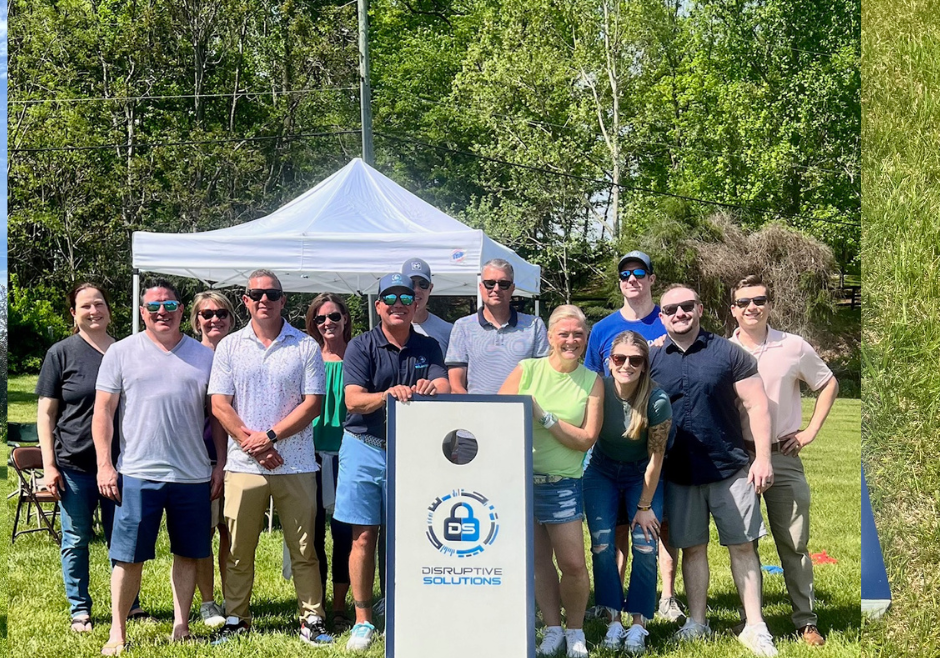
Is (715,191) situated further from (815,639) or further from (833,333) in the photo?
(815,639)

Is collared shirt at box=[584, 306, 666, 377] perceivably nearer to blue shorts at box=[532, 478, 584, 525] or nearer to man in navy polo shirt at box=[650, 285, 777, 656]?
man in navy polo shirt at box=[650, 285, 777, 656]

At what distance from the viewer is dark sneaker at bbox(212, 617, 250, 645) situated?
13.1ft

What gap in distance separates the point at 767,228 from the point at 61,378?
15.1 meters

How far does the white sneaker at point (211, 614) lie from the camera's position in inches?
166

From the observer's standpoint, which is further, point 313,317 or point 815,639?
point 313,317

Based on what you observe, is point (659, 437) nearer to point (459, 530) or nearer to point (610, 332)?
point (610, 332)

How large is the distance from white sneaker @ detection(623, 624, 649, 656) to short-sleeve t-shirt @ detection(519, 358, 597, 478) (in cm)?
71

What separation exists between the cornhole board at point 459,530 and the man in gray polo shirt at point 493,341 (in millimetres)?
470

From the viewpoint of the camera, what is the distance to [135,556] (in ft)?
12.4

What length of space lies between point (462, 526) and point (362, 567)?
24.0 inches

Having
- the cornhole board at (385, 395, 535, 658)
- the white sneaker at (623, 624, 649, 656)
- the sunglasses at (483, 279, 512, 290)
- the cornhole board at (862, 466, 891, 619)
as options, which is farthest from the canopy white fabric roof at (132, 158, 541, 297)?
the cornhole board at (862, 466, 891, 619)

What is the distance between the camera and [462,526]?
352cm

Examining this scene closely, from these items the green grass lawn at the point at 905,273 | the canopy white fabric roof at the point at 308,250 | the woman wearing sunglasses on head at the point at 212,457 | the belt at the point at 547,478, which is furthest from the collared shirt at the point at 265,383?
the canopy white fabric roof at the point at 308,250

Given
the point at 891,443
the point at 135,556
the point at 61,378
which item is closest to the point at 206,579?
the point at 135,556
